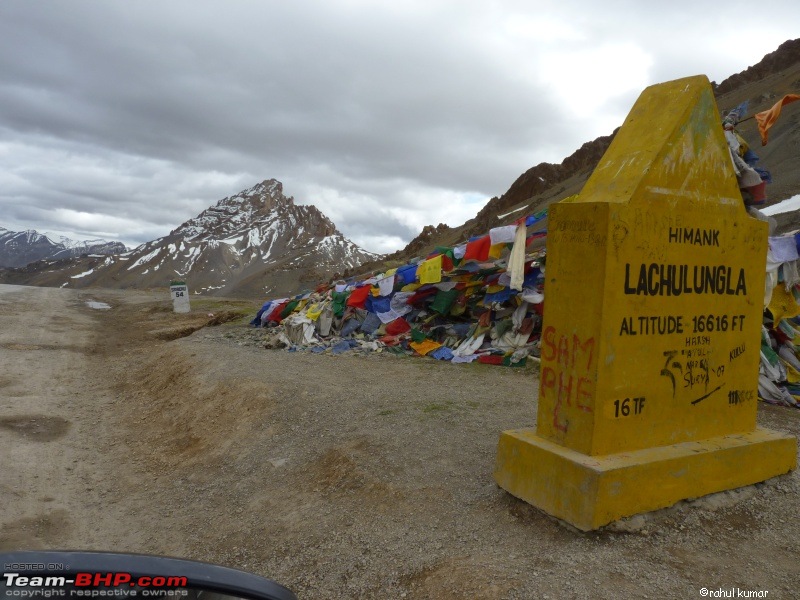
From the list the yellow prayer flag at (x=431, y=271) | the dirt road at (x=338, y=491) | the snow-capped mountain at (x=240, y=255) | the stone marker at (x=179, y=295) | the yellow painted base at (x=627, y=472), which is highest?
the snow-capped mountain at (x=240, y=255)

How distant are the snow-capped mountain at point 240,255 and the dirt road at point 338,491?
238 ft

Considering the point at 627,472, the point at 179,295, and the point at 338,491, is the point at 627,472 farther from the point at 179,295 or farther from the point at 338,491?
the point at 179,295

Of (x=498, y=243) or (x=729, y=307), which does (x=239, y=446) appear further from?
(x=498, y=243)

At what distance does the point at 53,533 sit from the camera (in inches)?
206

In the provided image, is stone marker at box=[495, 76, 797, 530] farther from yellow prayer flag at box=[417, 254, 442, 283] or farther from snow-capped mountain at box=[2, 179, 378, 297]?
snow-capped mountain at box=[2, 179, 378, 297]

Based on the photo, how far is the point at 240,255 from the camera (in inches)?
5379

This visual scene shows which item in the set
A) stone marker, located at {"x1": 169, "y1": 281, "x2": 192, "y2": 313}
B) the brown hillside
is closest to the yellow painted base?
stone marker, located at {"x1": 169, "y1": 281, "x2": 192, "y2": 313}

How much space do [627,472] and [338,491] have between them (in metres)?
2.67

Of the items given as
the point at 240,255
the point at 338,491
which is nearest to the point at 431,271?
the point at 338,491

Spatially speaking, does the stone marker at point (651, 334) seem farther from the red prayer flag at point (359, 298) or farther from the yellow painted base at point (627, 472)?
the red prayer flag at point (359, 298)

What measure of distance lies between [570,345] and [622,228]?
2.94 ft

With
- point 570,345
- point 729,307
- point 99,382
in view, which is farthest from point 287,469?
point 99,382

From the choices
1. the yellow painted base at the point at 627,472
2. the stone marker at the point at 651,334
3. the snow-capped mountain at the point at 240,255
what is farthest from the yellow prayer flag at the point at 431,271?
the snow-capped mountain at the point at 240,255

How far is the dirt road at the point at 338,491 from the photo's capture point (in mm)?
3699
